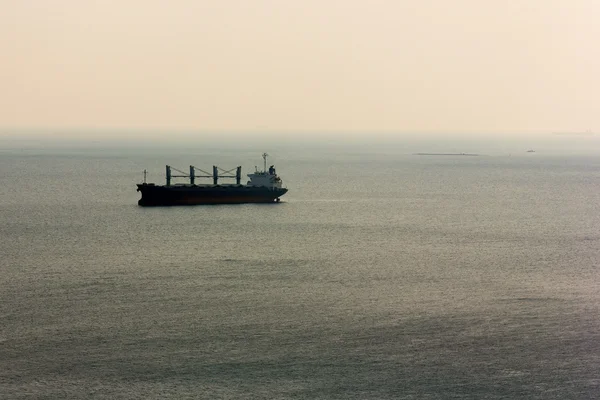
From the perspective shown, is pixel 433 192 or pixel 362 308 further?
pixel 433 192

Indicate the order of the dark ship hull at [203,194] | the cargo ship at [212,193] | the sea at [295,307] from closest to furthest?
the sea at [295,307], the dark ship hull at [203,194], the cargo ship at [212,193]

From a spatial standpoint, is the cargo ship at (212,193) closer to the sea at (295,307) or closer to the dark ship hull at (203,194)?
the dark ship hull at (203,194)

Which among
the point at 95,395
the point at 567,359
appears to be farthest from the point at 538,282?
the point at 95,395

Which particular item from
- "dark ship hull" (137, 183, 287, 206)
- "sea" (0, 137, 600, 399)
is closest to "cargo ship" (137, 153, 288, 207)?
"dark ship hull" (137, 183, 287, 206)

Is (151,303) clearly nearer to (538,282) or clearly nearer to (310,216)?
(538,282)

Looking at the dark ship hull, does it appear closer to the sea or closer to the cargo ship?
the cargo ship

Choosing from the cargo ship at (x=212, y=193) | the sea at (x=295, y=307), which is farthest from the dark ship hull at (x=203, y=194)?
the sea at (x=295, y=307)
